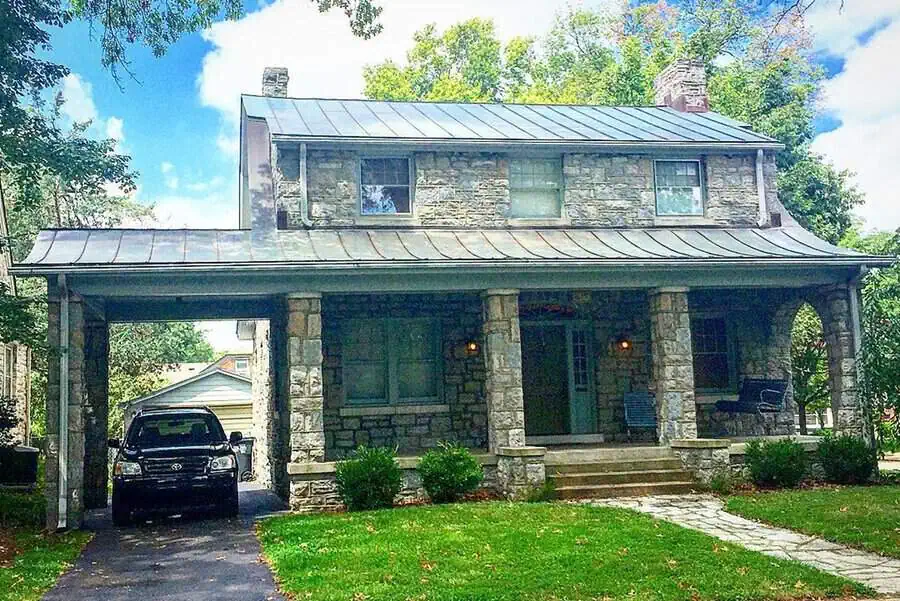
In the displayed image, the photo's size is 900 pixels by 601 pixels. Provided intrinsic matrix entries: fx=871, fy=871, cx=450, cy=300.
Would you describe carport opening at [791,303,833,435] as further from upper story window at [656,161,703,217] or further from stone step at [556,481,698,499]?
stone step at [556,481,698,499]

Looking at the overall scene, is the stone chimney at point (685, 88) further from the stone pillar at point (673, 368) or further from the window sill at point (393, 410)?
the window sill at point (393, 410)

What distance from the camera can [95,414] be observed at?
15.0 m

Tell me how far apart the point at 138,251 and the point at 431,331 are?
539 cm

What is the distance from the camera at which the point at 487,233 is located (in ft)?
49.8

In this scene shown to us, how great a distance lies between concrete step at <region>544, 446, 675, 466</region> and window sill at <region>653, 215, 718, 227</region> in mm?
4514

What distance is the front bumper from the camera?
12.0 m

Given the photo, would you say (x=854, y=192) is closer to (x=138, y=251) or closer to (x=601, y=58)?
(x=601, y=58)

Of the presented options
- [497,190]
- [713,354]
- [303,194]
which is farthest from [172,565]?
[713,354]

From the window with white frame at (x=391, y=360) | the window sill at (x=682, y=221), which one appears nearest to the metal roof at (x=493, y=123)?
the window sill at (x=682, y=221)

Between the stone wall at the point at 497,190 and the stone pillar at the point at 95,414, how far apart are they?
12.6 ft

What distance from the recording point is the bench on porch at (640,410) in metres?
15.4

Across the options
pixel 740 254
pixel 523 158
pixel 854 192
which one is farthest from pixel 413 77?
pixel 740 254

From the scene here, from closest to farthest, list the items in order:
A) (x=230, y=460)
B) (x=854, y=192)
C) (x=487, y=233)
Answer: (x=230, y=460)
(x=487, y=233)
(x=854, y=192)

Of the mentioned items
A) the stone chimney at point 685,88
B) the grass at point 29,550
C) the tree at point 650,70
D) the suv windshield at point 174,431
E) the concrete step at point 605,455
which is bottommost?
the grass at point 29,550
